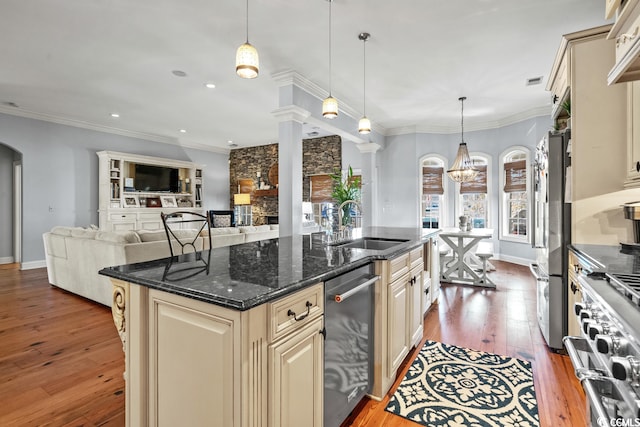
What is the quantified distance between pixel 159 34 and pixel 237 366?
3445mm

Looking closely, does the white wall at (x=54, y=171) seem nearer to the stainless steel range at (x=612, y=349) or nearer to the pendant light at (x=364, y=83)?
the pendant light at (x=364, y=83)

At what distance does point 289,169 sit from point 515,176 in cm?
479

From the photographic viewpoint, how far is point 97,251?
142 inches

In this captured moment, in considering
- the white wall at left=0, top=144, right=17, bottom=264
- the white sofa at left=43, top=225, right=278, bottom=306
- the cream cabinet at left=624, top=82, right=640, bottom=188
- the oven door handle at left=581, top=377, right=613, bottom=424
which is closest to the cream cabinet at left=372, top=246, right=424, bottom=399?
the oven door handle at left=581, top=377, right=613, bottom=424

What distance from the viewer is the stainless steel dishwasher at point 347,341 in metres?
1.47

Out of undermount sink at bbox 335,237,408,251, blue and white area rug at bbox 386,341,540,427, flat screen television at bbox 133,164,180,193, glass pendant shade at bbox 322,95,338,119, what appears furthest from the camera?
flat screen television at bbox 133,164,180,193

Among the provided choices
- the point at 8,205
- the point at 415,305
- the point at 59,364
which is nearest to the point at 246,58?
the point at 415,305

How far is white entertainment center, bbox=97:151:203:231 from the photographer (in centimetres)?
676

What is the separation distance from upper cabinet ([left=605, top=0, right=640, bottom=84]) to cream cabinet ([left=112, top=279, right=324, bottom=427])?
4.86 feet

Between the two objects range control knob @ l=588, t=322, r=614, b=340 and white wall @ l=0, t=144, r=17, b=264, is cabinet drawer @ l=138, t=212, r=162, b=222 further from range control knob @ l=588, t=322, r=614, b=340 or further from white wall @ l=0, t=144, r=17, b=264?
range control knob @ l=588, t=322, r=614, b=340

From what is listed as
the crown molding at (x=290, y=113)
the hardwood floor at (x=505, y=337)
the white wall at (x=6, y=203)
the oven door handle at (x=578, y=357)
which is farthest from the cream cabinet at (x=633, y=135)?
the white wall at (x=6, y=203)

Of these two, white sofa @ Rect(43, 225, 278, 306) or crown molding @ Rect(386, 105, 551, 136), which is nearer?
white sofa @ Rect(43, 225, 278, 306)

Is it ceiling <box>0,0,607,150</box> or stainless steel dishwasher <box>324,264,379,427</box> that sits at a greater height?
ceiling <box>0,0,607,150</box>

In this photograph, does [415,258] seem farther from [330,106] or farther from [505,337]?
[330,106]
